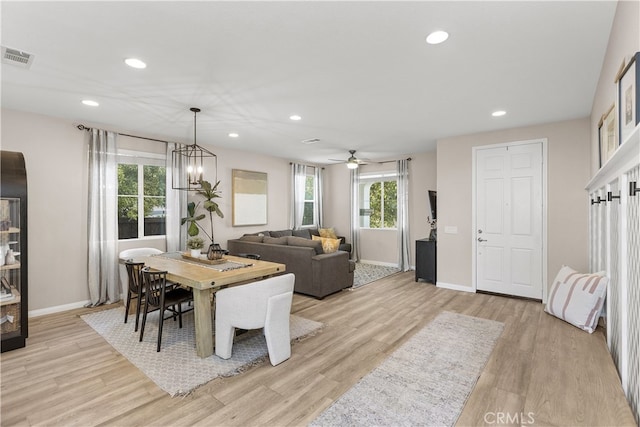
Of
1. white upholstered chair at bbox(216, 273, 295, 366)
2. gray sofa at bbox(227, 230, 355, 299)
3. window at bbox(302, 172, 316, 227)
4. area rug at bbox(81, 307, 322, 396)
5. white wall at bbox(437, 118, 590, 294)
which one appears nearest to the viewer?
area rug at bbox(81, 307, 322, 396)

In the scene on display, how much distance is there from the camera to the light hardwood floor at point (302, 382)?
6.65 ft

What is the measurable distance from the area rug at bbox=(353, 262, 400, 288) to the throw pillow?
9.37ft

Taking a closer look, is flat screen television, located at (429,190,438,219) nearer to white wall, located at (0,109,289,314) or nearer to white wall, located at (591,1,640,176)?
white wall, located at (591,1,640,176)

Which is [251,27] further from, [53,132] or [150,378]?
[53,132]

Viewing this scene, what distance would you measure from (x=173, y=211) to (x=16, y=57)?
2.97 metres

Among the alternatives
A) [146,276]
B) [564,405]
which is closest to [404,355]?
[564,405]

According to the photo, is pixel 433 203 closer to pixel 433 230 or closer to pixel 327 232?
pixel 433 230

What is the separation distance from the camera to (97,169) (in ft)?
14.4

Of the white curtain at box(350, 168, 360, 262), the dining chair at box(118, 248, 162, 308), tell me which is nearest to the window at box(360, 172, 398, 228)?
the white curtain at box(350, 168, 360, 262)

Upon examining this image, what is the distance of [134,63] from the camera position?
259cm

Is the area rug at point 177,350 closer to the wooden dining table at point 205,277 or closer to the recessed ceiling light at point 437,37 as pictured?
the wooden dining table at point 205,277

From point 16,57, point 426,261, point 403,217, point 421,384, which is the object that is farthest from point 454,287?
point 16,57

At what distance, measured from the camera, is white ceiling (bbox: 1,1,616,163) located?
76.9 inches

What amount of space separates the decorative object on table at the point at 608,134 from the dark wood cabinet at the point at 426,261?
297 cm
